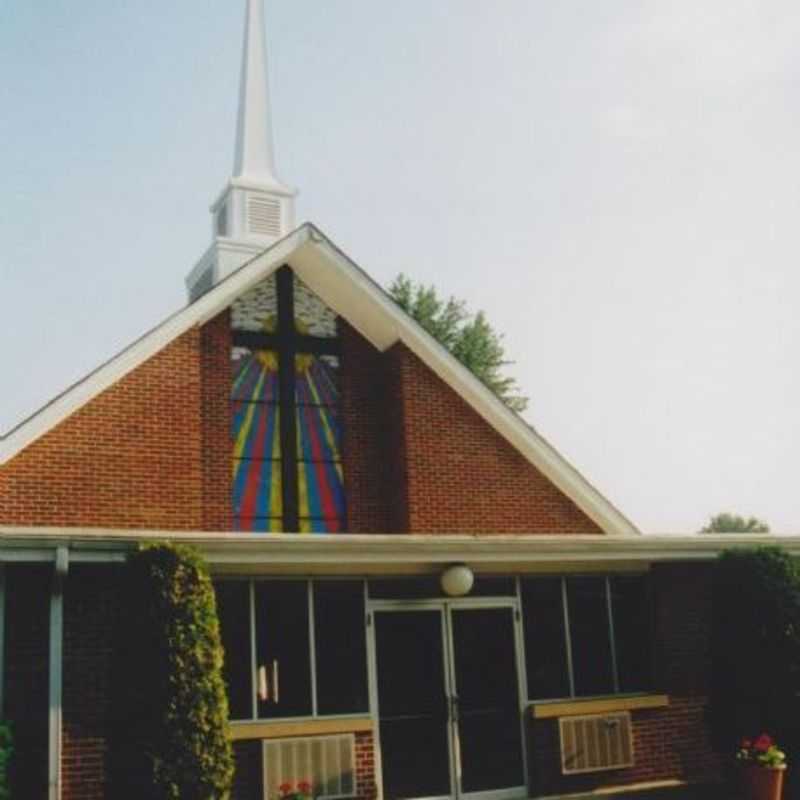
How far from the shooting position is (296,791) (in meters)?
10.4

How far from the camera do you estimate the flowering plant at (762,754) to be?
11242mm

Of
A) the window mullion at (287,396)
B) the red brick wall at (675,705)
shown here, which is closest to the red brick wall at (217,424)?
the window mullion at (287,396)

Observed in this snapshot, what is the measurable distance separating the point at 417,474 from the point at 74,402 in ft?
15.4

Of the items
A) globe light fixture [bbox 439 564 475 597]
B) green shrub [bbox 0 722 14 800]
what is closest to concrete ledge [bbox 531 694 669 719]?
globe light fixture [bbox 439 564 475 597]

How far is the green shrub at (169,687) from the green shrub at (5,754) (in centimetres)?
95

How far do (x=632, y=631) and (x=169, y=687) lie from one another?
20.5 feet

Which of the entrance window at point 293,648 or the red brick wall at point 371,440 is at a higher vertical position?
the red brick wall at point 371,440

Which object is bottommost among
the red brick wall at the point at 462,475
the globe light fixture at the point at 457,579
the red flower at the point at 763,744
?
the red flower at the point at 763,744

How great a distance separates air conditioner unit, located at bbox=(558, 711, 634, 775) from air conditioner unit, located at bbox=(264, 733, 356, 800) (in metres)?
2.64

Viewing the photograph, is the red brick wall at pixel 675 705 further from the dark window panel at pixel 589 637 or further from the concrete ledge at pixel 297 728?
the concrete ledge at pixel 297 728

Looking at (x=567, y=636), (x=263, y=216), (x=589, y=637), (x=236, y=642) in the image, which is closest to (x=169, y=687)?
(x=236, y=642)

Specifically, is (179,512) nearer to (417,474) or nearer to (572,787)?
(417,474)

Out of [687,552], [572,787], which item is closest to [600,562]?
[687,552]

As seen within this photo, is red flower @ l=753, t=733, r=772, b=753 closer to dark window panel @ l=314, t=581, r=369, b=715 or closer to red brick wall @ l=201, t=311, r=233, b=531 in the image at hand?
dark window panel @ l=314, t=581, r=369, b=715
